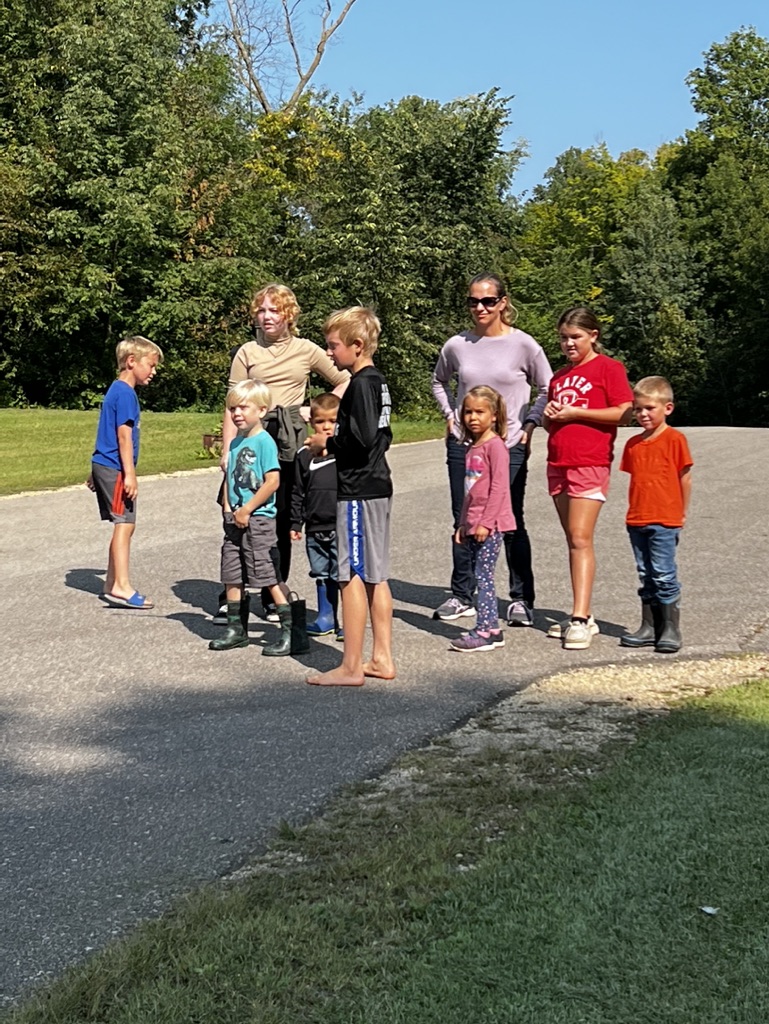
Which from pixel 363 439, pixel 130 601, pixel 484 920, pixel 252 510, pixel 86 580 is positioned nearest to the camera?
pixel 484 920

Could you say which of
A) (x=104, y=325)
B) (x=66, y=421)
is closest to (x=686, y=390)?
(x=104, y=325)

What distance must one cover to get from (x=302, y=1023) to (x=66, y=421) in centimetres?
2518

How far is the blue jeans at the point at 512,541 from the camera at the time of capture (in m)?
7.80

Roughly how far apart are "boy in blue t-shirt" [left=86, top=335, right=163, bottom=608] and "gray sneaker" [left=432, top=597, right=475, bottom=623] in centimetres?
197

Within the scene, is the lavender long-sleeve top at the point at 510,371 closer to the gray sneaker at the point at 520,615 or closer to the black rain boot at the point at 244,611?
the gray sneaker at the point at 520,615

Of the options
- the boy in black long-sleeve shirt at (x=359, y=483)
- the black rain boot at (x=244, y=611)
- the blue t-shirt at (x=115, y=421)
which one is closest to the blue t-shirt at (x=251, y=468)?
Result: the black rain boot at (x=244, y=611)

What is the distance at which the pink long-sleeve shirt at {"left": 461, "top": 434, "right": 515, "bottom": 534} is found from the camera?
23.7 ft

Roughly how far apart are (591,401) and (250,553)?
2115 millimetres

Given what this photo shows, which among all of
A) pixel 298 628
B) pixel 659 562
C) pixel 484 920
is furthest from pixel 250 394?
pixel 484 920

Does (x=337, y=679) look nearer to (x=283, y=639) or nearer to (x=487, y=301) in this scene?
(x=283, y=639)

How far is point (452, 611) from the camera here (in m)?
8.16

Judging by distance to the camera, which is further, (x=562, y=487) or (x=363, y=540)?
(x=562, y=487)

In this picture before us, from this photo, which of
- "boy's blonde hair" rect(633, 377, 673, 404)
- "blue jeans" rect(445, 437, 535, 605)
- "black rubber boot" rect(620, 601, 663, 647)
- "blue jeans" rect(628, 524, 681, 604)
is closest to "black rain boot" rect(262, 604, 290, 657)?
"blue jeans" rect(445, 437, 535, 605)

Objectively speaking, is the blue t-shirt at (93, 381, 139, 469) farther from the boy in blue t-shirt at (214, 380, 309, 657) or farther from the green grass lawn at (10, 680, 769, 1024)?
the green grass lawn at (10, 680, 769, 1024)
